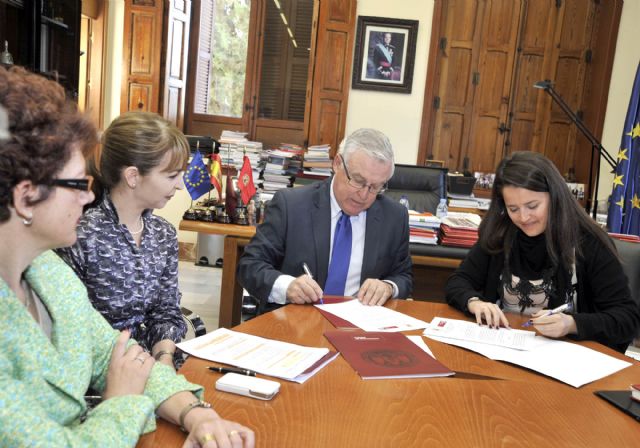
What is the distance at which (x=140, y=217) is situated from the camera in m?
1.79

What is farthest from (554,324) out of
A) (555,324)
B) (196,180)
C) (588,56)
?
(588,56)

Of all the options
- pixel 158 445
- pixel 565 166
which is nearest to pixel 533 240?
pixel 158 445

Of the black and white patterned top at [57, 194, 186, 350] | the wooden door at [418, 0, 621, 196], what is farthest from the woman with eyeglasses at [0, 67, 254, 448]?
the wooden door at [418, 0, 621, 196]

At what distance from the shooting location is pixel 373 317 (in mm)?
1729

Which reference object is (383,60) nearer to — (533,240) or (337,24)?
(337,24)

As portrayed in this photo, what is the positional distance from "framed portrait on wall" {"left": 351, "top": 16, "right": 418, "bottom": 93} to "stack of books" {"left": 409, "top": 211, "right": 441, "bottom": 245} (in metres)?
3.38

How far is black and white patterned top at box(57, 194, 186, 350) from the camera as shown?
64.8 inches

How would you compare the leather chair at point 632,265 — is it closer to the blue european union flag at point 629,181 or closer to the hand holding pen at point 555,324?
the hand holding pen at point 555,324

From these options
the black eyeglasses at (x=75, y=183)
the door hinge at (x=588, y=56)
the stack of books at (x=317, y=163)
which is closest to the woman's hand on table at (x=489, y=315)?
the black eyeglasses at (x=75, y=183)

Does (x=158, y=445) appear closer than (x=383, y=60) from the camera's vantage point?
Yes

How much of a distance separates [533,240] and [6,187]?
1672 mm

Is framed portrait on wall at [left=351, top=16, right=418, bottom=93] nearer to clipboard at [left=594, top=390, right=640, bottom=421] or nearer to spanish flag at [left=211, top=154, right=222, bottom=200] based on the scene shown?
spanish flag at [left=211, top=154, right=222, bottom=200]

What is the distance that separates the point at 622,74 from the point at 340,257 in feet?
17.0

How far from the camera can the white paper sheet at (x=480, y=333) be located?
1.60m
